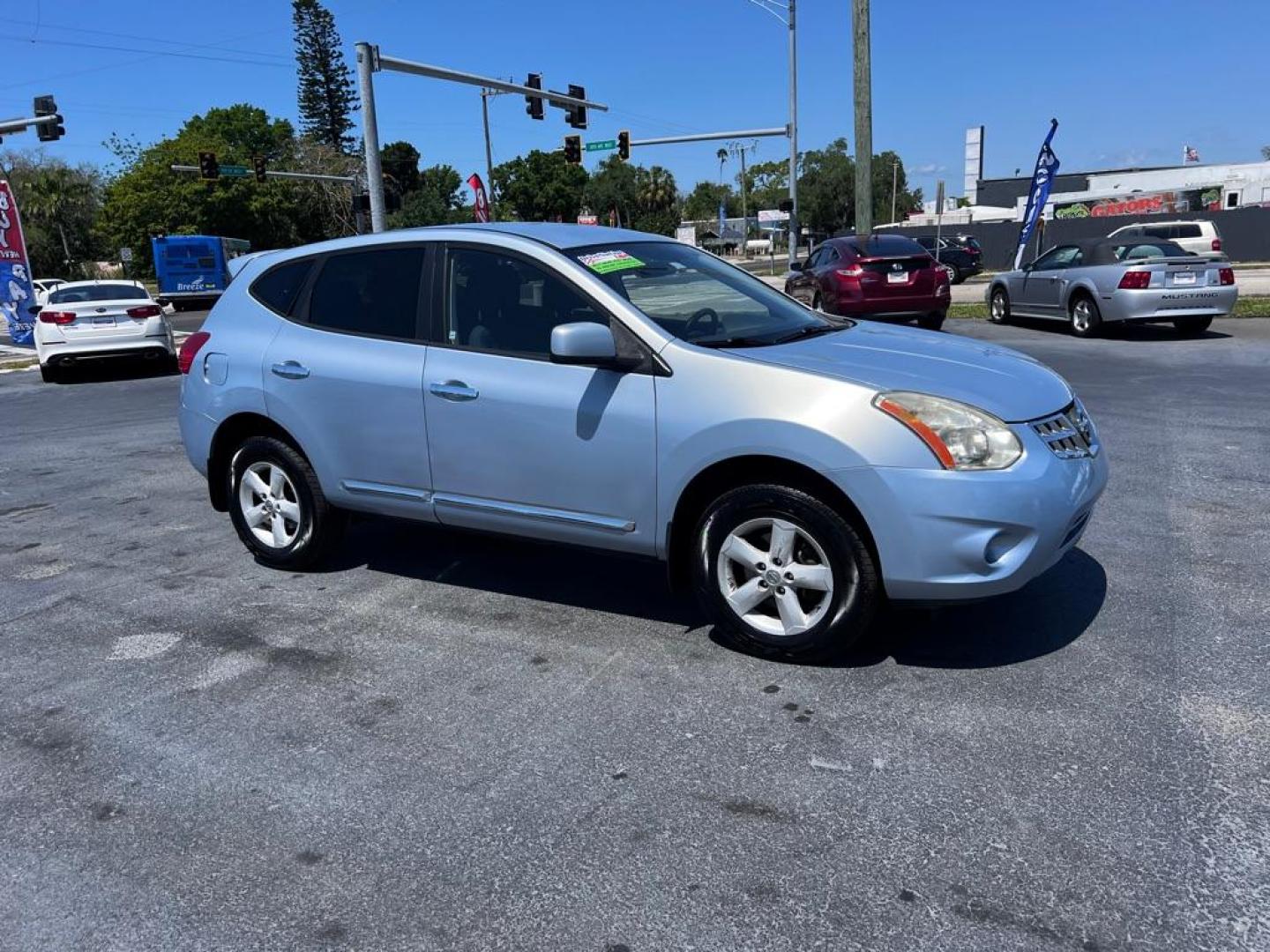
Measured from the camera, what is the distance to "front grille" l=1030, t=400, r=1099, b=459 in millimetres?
3889

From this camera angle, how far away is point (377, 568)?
5.60 metres

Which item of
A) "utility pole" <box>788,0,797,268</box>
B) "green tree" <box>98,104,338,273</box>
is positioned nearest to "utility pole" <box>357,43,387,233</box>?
"utility pole" <box>788,0,797,268</box>

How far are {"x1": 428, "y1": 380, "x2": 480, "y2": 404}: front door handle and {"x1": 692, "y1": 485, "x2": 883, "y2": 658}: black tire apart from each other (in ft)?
4.02

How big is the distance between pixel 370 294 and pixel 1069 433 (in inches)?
129

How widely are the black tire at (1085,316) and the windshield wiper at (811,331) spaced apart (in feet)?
36.4

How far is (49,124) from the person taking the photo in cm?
2706

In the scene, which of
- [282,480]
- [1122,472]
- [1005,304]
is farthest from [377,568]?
[1005,304]

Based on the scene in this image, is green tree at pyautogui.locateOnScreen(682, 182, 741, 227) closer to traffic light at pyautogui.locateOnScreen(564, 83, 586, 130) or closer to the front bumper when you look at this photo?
traffic light at pyautogui.locateOnScreen(564, 83, 586, 130)

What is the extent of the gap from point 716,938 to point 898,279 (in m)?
14.3

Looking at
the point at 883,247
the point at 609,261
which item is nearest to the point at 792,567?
the point at 609,261

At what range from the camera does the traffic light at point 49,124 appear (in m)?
27.1

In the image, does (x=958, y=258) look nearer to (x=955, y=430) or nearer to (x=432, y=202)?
(x=955, y=430)

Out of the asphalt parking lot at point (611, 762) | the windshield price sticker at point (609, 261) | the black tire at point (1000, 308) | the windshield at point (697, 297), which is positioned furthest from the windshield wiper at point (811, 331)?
the black tire at point (1000, 308)

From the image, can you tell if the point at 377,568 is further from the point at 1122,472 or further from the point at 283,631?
the point at 1122,472
